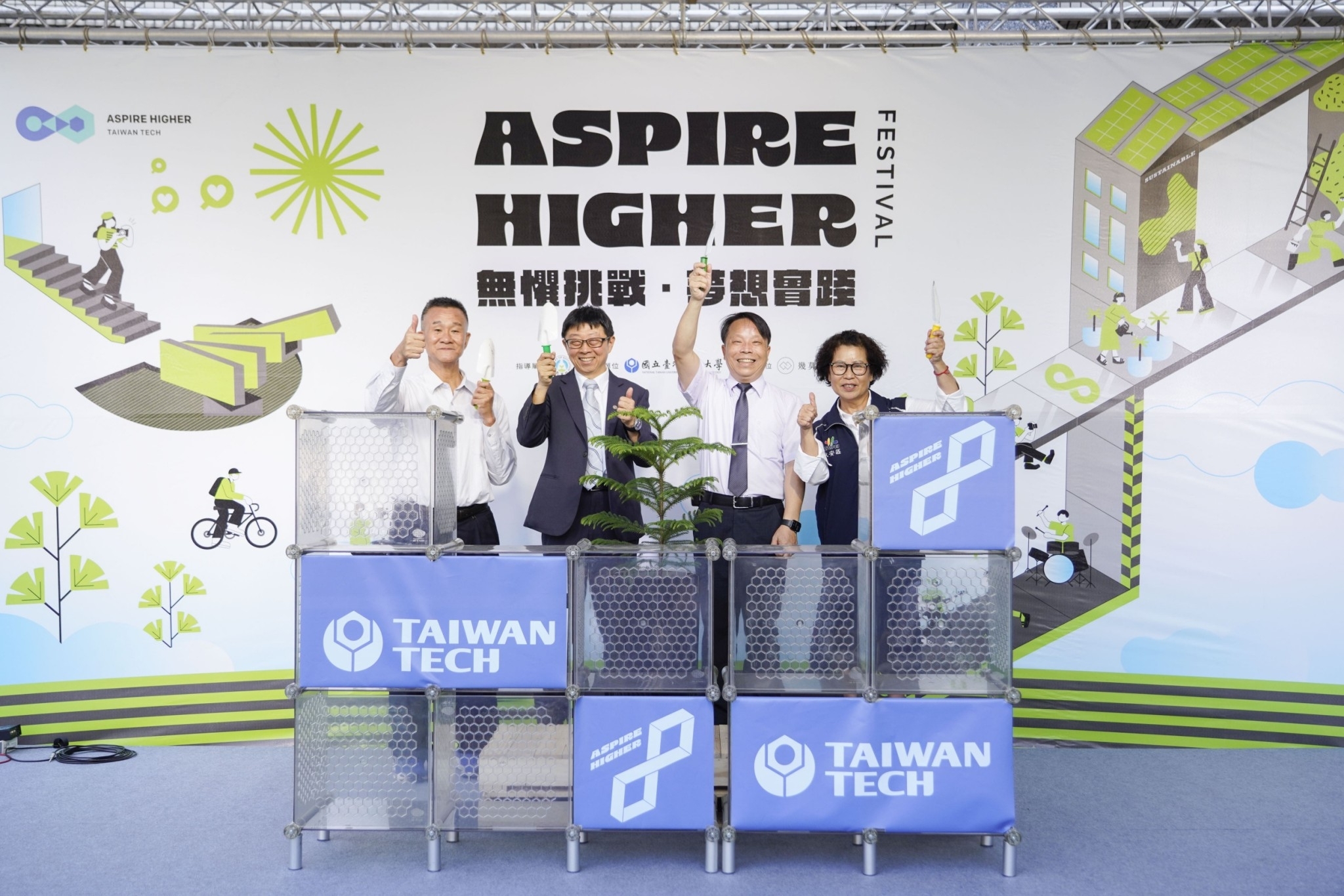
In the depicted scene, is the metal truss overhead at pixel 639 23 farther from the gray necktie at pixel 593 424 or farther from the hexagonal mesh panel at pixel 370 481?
the hexagonal mesh panel at pixel 370 481

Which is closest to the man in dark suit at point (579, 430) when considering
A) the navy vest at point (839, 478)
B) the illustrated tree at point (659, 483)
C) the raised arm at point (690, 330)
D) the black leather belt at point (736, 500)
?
the raised arm at point (690, 330)

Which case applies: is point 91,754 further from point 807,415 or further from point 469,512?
point 807,415

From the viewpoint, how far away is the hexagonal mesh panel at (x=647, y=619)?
3.14m

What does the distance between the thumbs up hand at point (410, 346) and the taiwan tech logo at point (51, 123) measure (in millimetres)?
1832

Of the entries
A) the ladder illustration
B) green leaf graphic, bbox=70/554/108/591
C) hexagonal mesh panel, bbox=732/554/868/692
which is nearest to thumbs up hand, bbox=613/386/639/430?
hexagonal mesh panel, bbox=732/554/868/692

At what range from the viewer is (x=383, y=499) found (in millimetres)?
3186

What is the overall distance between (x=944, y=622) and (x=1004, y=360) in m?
1.97

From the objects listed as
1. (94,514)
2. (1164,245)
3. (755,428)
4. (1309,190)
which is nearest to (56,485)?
(94,514)

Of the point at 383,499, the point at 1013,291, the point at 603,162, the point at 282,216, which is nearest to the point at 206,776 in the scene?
the point at 383,499

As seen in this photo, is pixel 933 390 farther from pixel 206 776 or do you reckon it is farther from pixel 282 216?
pixel 206 776

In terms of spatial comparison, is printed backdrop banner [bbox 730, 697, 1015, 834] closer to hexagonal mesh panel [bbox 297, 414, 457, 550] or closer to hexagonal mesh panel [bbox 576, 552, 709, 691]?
hexagonal mesh panel [bbox 576, 552, 709, 691]

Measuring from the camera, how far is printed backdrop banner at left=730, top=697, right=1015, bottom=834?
3.08 m

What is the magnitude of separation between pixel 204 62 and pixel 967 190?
150 inches

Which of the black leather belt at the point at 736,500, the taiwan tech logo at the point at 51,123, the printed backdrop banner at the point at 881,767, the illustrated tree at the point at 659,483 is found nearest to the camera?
the printed backdrop banner at the point at 881,767
